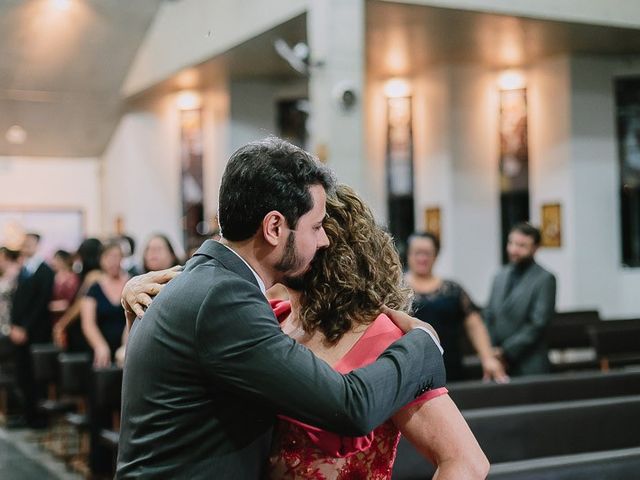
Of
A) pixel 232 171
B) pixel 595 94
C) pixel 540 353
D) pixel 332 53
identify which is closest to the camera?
pixel 232 171

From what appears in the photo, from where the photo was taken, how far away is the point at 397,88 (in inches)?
544

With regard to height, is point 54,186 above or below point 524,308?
above

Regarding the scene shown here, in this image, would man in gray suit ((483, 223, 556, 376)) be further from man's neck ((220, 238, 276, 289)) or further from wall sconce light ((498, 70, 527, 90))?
wall sconce light ((498, 70, 527, 90))

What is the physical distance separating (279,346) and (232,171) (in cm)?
38

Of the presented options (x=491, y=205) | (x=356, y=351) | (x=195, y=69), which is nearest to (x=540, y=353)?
(x=356, y=351)

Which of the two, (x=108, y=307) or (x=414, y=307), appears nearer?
(x=414, y=307)

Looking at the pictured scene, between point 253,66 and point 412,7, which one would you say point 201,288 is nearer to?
point 412,7

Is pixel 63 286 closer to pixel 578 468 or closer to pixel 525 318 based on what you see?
pixel 525 318

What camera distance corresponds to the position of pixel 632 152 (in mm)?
12898

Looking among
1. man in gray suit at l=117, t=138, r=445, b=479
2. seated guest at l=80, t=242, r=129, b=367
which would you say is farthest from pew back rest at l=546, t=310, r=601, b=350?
man in gray suit at l=117, t=138, r=445, b=479

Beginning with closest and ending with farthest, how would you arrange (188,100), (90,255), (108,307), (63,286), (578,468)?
(578,468)
(108,307)
(90,255)
(63,286)
(188,100)

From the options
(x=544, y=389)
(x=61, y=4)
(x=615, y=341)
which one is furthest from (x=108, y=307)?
(x=61, y=4)

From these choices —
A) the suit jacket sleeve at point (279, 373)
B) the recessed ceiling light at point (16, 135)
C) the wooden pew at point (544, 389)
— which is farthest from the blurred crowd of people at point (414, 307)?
the recessed ceiling light at point (16, 135)

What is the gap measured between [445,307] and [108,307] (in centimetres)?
276
